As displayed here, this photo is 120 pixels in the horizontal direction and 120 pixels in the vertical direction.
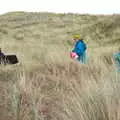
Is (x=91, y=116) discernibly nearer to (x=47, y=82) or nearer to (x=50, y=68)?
(x=47, y=82)

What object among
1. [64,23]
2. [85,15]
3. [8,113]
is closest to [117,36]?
[64,23]

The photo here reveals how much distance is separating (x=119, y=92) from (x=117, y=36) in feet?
99.5

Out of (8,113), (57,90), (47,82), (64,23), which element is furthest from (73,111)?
(64,23)

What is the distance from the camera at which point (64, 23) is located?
2195 inches

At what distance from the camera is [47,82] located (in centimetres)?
887

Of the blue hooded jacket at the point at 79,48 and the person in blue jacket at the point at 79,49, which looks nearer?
the person in blue jacket at the point at 79,49

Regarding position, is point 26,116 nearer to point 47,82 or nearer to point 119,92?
point 119,92

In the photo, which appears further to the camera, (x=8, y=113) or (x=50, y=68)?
(x=50, y=68)

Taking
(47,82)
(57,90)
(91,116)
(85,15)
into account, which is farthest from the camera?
(85,15)

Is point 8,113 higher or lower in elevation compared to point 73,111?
lower

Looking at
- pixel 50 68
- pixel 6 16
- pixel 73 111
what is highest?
pixel 73 111

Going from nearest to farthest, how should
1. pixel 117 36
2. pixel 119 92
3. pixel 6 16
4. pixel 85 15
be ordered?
1. pixel 119 92
2. pixel 117 36
3. pixel 85 15
4. pixel 6 16

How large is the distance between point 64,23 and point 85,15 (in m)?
5.30

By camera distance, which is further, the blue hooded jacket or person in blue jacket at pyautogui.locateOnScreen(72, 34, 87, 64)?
the blue hooded jacket
